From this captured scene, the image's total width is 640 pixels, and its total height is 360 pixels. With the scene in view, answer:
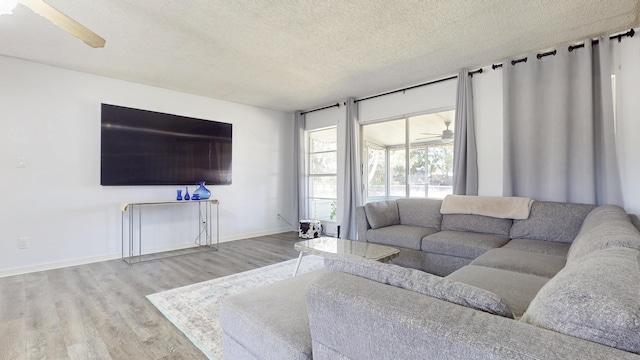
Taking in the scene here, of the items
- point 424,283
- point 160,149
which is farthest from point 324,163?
point 424,283

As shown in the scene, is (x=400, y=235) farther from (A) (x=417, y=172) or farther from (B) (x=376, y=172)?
(B) (x=376, y=172)

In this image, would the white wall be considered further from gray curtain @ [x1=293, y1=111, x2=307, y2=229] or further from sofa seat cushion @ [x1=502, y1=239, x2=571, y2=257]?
sofa seat cushion @ [x1=502, y1=239, x2=571, y2=257]

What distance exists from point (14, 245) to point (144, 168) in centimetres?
159

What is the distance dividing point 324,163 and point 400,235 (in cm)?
287

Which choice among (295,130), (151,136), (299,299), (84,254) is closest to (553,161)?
(299,299)

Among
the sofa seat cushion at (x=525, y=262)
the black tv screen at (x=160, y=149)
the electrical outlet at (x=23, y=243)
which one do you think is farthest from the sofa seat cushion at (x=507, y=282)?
the electrical outlet at (x=23, y=243)

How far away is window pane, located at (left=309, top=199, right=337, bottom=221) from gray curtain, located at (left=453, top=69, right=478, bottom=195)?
2518 millimetres

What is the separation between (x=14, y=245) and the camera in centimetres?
336

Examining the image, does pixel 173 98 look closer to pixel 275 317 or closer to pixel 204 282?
pixel 204 282

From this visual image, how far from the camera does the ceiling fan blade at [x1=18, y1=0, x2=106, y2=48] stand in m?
1.74

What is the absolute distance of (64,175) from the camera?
367 cm

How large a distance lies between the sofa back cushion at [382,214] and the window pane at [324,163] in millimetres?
1872

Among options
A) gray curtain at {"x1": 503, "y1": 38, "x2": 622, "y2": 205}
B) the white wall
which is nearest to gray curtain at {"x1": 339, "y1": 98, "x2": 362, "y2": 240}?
gray curtain at {"x1": 503, "y1": 38, "x2": 622, "y2": 205}

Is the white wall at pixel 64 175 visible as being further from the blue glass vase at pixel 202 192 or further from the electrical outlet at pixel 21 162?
the blue glass vase at pixel 202 192
